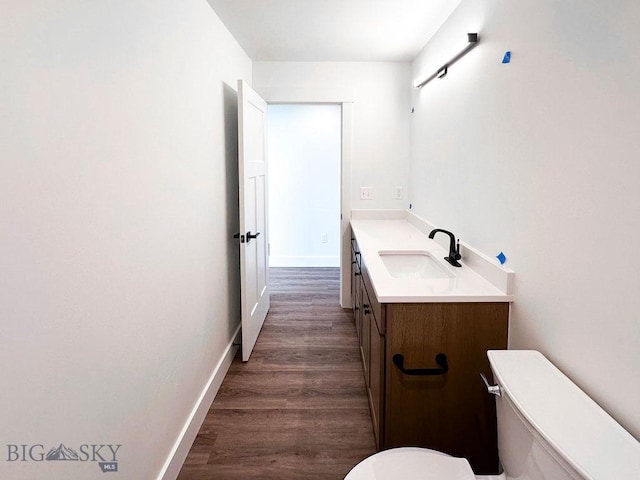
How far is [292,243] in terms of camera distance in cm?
564

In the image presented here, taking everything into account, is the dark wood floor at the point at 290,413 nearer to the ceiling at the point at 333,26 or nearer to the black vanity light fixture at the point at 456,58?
the black vanity light fixture at the point at 456,58

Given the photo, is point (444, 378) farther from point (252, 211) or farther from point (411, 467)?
point (252, 211)

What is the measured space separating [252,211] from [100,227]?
6.20 ft

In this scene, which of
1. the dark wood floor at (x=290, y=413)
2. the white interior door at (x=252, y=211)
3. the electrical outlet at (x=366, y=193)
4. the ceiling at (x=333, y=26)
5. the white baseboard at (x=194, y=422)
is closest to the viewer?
the white baseboard at (x=194, y=422)

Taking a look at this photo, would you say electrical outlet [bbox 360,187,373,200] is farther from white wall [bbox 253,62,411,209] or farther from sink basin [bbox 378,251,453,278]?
sink basin [bbox 378,251,453,278]

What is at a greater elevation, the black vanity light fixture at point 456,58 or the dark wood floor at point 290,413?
the black vanity light fixture at point 456,58

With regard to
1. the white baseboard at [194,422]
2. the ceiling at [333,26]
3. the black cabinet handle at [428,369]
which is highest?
the ceiling at [333,26]

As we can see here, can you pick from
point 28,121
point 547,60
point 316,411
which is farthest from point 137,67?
point 316,411

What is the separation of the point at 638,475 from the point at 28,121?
143 centimetres

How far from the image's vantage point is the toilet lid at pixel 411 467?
118cm

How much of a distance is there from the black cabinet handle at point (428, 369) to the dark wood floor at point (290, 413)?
2.02 feet

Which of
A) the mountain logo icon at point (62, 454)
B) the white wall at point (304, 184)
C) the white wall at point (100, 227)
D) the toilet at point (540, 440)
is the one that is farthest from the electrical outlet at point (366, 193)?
the mountain logo icon at point (62, 454)

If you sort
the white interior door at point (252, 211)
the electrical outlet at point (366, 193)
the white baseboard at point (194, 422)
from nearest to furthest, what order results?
the white baseboard at point (194, 422), the white interior door at point (252, 211), the electrical outlet at point (366, 193)

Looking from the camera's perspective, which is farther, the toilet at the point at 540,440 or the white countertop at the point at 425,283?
the white countertop at the point at 425,283
